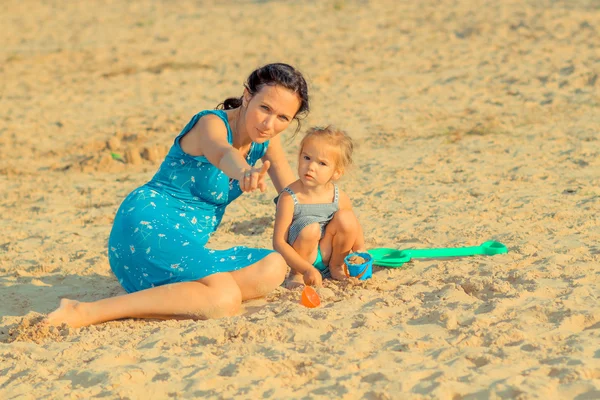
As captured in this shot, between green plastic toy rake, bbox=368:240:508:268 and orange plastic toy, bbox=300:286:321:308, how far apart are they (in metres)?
0.56

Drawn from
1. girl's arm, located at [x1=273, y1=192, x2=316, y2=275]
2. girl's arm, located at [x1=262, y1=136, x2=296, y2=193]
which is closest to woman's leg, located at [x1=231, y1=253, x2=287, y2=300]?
girl's arm, located at [x1=273, y1=192, x2=316, y2=275]

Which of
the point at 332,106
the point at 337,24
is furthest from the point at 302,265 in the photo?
the point at 337,24

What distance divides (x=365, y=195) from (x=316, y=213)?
1650 millimetres

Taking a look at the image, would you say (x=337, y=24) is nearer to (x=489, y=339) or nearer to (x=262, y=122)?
(x=262, y=122)

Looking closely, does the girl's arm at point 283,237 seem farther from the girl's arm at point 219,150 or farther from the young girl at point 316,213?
the girl's arm at point 219,150

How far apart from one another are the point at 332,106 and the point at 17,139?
114 inches

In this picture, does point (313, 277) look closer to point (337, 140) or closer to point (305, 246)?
point (305, 246)

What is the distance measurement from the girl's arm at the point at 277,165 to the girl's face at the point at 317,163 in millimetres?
191

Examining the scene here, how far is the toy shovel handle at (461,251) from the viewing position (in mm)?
4246

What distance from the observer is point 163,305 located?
360 cm

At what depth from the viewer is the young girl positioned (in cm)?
387

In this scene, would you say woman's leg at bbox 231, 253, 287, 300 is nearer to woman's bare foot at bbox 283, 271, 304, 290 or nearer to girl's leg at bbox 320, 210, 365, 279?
woman's bare foot at bbox 283, 271, 304, 290

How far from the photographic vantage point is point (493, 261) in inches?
162

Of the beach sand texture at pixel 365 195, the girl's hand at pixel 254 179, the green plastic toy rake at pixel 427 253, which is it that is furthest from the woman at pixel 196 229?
the green plastic toy rake at pixel 427 253
